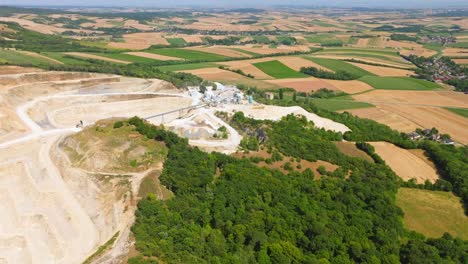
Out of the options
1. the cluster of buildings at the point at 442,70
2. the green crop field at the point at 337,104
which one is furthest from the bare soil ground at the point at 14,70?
the cluster of buildings at the point at 442,70

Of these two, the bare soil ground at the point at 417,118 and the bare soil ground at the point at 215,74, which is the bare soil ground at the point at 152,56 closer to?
the bare soil ground at the point at 215,74

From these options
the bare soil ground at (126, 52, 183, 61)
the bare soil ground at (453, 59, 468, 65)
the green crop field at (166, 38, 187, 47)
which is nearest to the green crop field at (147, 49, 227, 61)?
the bare soil ground at (126, 52, 183, 61)

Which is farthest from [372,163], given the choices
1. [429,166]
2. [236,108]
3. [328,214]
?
[236,108]

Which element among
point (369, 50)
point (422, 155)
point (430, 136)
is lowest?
point (369, 50)

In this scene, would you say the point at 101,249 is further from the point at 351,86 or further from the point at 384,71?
the point at 384,71

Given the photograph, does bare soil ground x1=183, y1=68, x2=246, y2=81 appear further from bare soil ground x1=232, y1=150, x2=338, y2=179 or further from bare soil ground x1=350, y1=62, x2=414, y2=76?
bare soil ground x1=232, y1=150, x2=338, y2=179

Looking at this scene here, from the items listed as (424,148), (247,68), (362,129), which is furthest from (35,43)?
(424,148)
